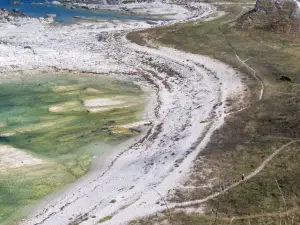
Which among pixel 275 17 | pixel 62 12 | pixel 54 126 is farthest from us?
pixel 62 12

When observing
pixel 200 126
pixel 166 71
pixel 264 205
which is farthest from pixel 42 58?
pixel 264 205

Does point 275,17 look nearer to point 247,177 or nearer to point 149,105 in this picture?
point 149,105

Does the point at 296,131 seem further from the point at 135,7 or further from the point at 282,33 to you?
the point at 135,7

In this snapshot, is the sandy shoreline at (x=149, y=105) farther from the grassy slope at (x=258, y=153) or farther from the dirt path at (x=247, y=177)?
the grassy slope at (x=258, y=153)

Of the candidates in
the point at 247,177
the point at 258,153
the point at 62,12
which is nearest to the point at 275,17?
the point at 258,153

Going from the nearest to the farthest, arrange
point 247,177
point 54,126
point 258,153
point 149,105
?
1. point 247,177
2. point 258,153
3. point 54,126
4. point 149,105

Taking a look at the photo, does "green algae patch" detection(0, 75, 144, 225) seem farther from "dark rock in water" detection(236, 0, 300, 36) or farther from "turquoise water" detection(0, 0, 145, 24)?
"turquoise water" detection(0, 0, 145, 24)
